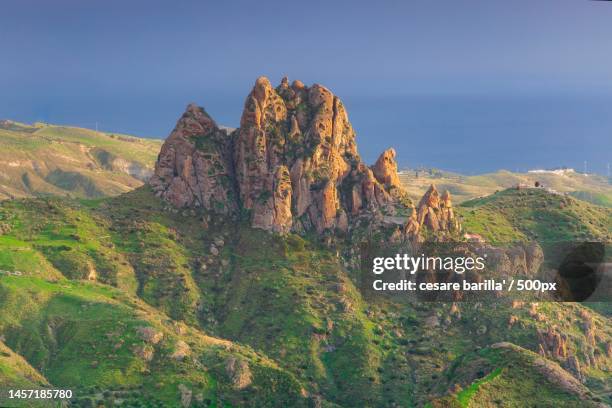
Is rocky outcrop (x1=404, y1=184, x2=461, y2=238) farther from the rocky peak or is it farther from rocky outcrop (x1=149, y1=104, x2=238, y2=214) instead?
rocky outcrop (x1=149, y1=104, x2=238, y2=214)

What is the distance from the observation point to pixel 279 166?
114 metres

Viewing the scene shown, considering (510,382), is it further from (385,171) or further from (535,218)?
(535,218)

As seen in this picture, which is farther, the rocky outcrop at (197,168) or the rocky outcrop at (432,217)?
the rocky outcrop at (197,168)

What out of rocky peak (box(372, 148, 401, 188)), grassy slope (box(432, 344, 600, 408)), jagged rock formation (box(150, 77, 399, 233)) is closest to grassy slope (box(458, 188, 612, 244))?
rocky peak (box(372, 148, 401, 188))

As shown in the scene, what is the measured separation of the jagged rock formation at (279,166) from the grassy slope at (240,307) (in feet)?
9.49

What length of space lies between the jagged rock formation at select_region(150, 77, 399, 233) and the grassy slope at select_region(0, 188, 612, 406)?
289 cm

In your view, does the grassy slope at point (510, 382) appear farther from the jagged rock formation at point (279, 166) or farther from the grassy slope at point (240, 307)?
the jagged rock formation at point (279, 166)

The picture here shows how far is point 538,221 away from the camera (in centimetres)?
13000

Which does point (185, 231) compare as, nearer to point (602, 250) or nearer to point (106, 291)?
point (106, 291)

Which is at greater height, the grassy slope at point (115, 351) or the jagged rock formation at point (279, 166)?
the jagged rock formation at point (279, 166)

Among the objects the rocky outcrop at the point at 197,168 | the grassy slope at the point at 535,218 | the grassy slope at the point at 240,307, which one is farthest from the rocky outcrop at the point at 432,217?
the rocky outcrop at the point at 197,168

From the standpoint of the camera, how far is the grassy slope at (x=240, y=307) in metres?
89.2

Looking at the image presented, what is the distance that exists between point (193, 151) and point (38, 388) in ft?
147

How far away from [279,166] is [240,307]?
17.8 meters
